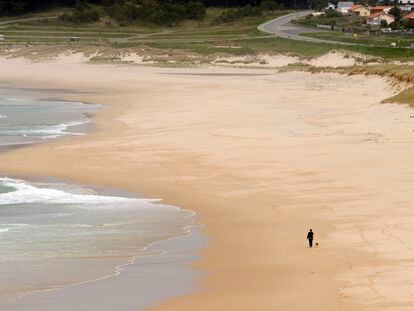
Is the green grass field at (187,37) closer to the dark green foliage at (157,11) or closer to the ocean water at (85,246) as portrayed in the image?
the dark green foliage at (157,11)

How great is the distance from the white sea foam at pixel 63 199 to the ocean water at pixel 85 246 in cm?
2

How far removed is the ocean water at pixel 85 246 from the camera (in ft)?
49.6

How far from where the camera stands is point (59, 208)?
2227 centimetres

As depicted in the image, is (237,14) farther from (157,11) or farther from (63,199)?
(63,199)

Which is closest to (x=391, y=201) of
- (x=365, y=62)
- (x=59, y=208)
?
(x=59, y=208)

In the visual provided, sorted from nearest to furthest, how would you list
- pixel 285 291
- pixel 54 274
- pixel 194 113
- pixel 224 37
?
1. pixel 285 291
2. pixel 54 274
3. pixel 194 113
4. pixel 224 37

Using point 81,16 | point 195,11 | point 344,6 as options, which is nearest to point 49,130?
point 81,16

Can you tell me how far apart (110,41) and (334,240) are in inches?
3077

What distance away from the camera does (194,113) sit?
1640 inches

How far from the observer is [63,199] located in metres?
23.4

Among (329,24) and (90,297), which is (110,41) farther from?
(90,297)

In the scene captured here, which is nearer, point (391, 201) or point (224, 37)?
point (391, 201)

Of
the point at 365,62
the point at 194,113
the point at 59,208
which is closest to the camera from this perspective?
the point at 59,208

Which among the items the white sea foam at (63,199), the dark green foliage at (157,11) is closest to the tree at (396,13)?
the dark green foliage at (157,11)
